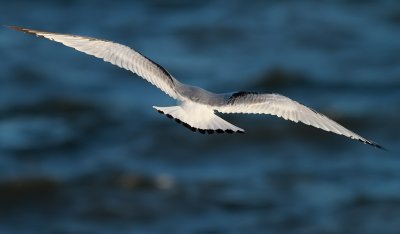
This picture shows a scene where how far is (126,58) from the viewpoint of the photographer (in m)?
5.03

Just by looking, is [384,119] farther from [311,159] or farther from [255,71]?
[255,71]

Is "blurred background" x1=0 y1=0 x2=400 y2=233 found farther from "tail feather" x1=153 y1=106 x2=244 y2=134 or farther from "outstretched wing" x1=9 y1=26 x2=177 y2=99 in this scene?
"tail feather" x1=153 y1=106 x2=244 y2=134

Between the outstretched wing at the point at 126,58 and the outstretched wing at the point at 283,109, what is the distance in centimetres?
32

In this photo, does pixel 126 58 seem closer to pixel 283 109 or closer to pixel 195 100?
pixel 195 100

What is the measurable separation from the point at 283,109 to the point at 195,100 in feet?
1.77

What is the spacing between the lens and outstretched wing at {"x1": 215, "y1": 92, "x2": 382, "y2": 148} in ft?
15.8

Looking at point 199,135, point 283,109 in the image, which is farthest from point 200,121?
point 199,135

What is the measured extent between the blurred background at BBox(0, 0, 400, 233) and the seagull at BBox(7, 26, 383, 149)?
4.29 m

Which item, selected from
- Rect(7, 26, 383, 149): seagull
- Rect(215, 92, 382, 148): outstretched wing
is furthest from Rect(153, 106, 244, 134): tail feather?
Rect(215, 92, 382, 148): outstretched wing

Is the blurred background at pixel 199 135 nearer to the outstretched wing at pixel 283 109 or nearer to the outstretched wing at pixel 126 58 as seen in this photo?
the outstretched wing at pixel 283 109

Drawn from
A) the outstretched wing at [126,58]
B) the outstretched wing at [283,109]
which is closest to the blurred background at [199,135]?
the outstretched wing at [283,109]

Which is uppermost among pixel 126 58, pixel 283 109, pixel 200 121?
pixel 126 58

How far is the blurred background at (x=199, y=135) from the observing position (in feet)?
31.7

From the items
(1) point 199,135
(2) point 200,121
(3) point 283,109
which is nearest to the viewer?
(2) point 200,121
